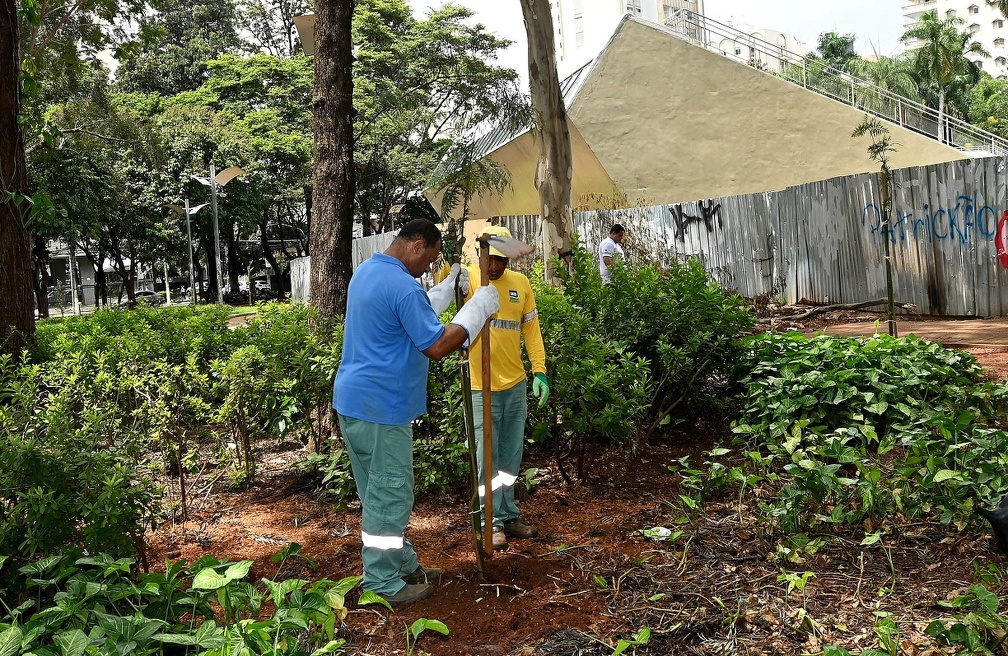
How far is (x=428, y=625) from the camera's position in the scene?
3.34m

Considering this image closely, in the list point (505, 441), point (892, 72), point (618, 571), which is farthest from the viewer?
point (892, 72)

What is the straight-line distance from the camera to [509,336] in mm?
5090

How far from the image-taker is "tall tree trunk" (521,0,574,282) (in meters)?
10.8

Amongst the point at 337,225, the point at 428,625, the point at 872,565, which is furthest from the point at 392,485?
the point at 337,225

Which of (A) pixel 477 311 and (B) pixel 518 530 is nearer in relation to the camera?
(A) pixel 477 311

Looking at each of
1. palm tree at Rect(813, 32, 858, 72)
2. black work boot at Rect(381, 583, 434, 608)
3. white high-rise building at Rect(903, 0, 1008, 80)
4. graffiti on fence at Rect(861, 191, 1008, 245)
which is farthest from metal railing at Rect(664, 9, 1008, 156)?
white high-rise building at Rect(903, 0, 1008, 80)

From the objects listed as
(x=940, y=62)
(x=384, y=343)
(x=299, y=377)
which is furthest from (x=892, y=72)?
(x=384, y=343)

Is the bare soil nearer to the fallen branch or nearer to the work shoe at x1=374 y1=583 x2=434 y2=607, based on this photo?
the work shoe at x1=374 y1=583 x2=434 y2=607

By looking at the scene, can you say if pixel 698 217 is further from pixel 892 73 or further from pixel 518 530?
pixel 892 73

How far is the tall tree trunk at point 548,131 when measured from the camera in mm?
10766

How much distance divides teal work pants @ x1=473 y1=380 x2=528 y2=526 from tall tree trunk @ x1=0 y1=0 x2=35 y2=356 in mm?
3156

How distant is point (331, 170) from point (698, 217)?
11.2m

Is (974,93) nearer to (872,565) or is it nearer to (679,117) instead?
(679,117)

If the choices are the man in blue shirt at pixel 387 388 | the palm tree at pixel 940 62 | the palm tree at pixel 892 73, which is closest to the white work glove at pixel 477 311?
the man in blue shirt at pixel 387 388
